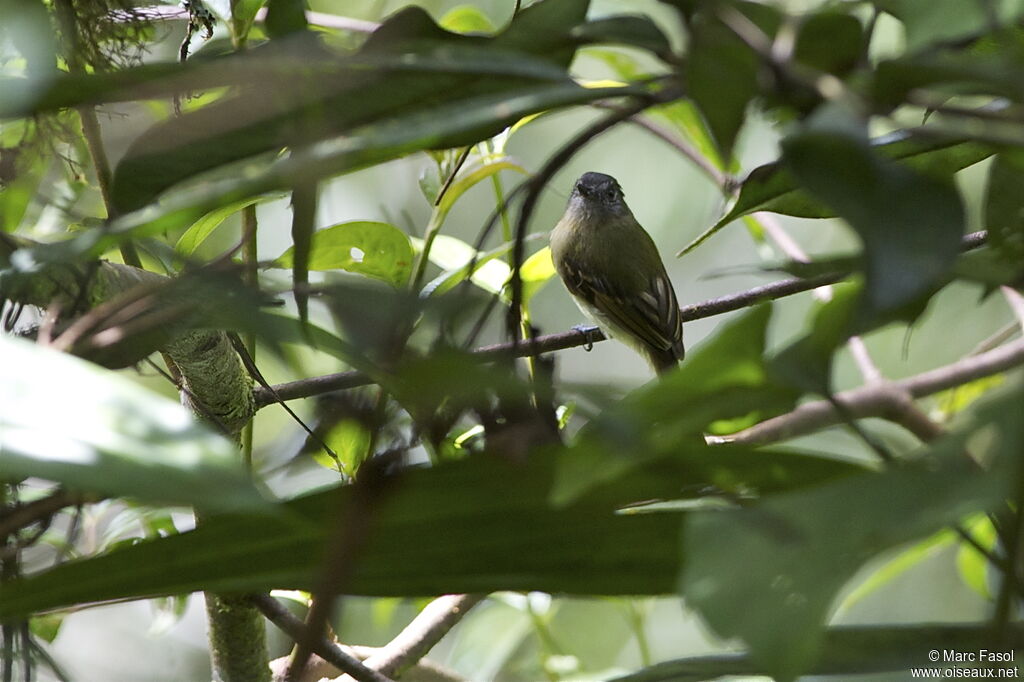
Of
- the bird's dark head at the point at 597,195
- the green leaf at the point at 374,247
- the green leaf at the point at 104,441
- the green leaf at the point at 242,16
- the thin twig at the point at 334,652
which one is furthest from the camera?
the bird's dark head at the point at 597,195

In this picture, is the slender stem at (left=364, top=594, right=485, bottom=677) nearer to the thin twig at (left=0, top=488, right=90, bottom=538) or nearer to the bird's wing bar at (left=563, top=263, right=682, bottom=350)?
the thin twig at (left=0, top=488, right=90, bottom=538)

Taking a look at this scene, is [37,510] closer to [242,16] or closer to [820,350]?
[820,350]

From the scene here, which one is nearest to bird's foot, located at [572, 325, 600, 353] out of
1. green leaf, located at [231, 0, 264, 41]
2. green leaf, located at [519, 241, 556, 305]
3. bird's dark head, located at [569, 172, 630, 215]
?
green leaf, located at [519, 241, 556, 305]

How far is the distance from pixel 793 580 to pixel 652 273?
2.54 meters

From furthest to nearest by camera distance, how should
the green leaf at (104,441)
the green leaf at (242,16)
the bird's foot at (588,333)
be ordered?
the bird's foot at (588,333) < the green leaf at (242,16) < the green leaf at (104,441)

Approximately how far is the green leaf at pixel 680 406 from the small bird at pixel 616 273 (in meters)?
2.09

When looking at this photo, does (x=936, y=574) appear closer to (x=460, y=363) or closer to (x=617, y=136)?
(x=617, y=136)

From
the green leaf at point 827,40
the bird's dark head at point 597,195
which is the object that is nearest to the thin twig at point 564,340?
the green leaf at point 827,40

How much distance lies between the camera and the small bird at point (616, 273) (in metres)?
2.62

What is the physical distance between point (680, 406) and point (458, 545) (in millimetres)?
144

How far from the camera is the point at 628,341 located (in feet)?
8.74

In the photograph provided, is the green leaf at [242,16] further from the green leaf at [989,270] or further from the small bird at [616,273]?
the small bird at [616,273]

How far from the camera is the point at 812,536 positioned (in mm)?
327

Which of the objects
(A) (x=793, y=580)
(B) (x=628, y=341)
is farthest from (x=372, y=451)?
(B) (x=628, y=341)
